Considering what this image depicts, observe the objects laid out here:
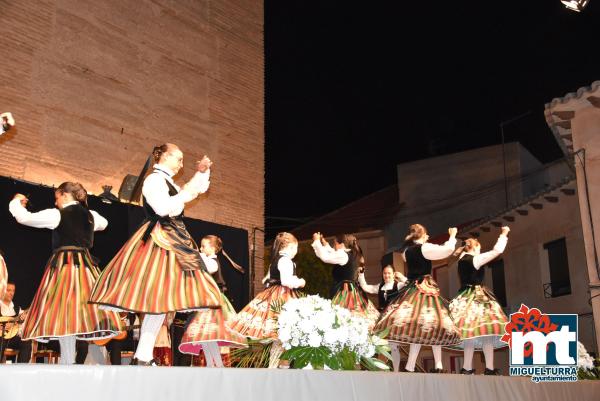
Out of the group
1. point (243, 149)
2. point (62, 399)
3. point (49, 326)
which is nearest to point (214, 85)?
point (243, 149)

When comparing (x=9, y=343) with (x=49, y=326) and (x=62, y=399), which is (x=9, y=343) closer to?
(x=49, y=326)

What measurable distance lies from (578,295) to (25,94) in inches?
429

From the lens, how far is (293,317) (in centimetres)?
426

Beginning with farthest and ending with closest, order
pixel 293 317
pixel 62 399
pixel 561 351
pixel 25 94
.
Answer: pixel 25 94, pixel 561 351, pixel 293 317, pixel 62 399

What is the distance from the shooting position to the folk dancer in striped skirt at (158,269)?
425 cm

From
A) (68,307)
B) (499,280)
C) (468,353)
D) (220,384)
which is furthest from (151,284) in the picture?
(499,280)

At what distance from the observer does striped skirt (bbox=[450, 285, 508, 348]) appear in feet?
22.4

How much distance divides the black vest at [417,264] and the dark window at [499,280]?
11127 millimetres

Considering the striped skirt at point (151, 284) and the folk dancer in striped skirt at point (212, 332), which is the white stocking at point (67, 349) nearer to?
the striped skirt at point (151, 284)

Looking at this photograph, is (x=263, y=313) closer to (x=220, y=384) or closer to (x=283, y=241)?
(x=283, y=241)

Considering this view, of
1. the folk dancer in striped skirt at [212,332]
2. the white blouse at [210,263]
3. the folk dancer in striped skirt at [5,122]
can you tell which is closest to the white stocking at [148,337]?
the folk dancer in striped skirt at [212,332]

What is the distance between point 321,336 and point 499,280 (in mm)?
14433

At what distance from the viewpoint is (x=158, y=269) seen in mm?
4359

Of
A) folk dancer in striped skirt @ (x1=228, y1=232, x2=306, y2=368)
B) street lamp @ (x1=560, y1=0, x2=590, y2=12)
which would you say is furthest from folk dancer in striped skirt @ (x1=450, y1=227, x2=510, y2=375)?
street lamp @ (x1=560, y1=0, x2=590, y2=12)
